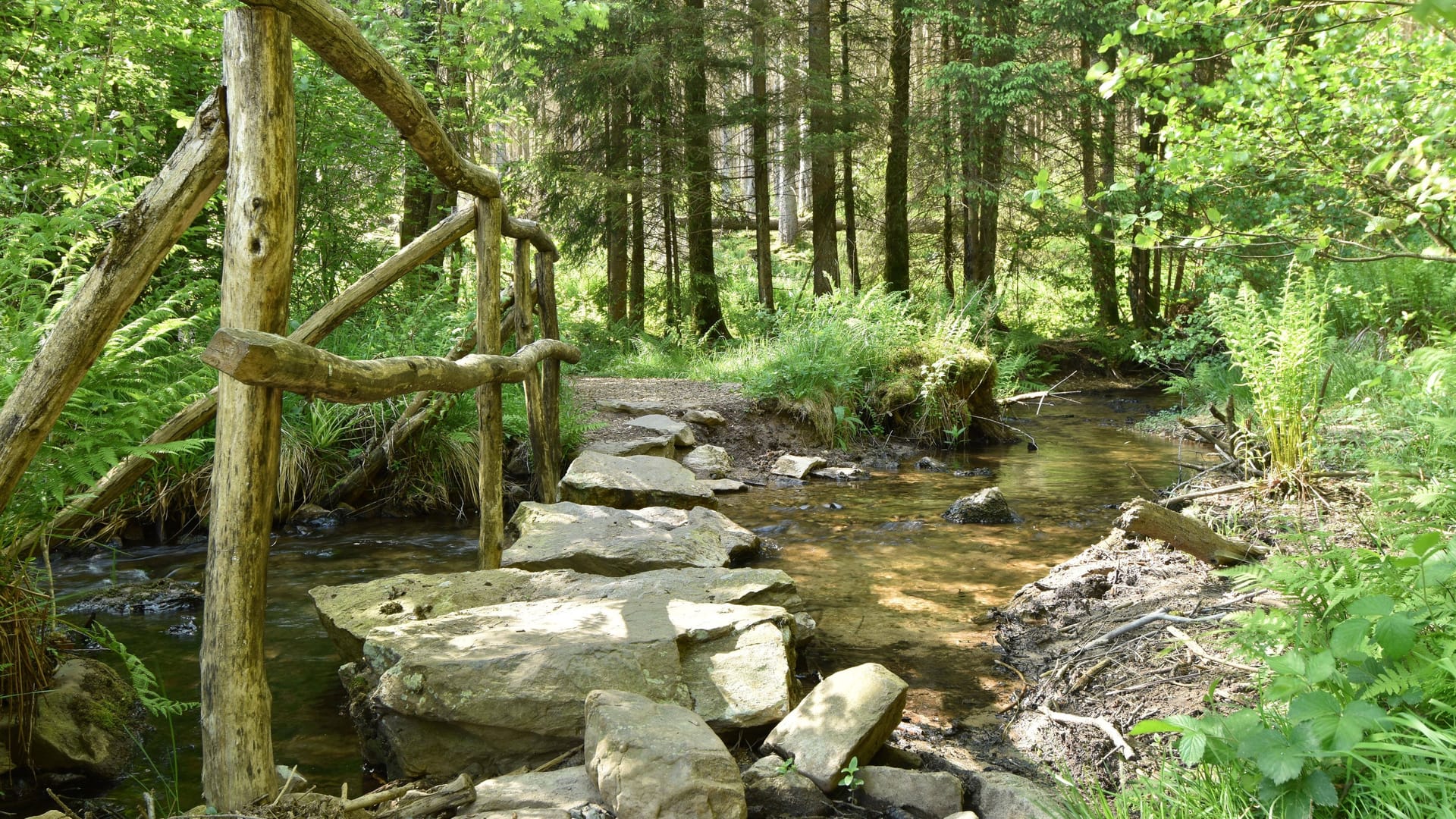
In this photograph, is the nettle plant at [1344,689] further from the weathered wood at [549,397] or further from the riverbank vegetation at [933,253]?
the weathered wood at [549,397]

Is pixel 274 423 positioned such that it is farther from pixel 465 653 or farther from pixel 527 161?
pixel 527 161

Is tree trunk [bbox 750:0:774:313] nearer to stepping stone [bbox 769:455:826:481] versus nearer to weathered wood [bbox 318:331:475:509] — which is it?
stepping stone [bbox 769:455:826:481]

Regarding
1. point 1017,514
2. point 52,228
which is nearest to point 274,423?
point 52,228

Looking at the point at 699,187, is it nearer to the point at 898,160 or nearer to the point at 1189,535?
the point at 898,160

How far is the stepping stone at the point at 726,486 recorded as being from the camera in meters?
9.04

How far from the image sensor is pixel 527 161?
16.9m

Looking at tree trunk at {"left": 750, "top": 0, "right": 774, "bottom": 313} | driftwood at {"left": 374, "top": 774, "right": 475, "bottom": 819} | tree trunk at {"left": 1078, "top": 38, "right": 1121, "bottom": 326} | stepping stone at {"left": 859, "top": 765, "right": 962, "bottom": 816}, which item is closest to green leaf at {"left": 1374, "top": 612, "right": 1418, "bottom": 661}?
stepping stone at {"left": 859, "top": 765, "right": 962, "bottom": 816}

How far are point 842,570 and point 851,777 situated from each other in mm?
3222

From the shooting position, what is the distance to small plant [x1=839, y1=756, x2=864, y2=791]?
10.4 ft

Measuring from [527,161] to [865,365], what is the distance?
8337mm

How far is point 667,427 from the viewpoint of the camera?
9.98 m

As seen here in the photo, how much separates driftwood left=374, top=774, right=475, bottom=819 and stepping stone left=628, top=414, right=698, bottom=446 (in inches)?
270

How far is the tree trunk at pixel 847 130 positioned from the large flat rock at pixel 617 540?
10.0m

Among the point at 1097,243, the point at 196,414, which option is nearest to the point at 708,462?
the point at 196,414
